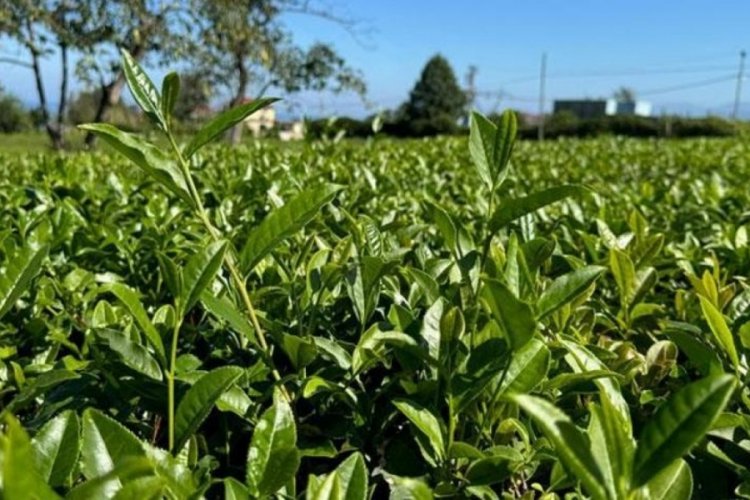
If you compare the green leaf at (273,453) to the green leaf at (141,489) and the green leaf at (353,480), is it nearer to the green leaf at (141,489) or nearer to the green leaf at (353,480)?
the green leaf at (353,480)

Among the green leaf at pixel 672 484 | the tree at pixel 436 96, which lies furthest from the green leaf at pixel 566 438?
the tree at pixel 436 96

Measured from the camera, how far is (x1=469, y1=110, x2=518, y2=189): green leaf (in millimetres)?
1103

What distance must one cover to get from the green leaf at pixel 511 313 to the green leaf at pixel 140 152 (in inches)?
16.2

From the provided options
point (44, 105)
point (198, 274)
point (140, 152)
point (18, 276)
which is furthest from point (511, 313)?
point (44, 105)

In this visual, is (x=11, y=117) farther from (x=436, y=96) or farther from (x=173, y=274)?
(x=173, y=274)

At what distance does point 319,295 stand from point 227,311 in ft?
0.76

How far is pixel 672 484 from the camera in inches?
30.8

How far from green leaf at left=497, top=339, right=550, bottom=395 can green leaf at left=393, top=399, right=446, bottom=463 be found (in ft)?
0.28

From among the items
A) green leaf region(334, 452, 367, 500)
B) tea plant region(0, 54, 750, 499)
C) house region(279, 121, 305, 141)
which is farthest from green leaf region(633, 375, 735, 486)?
house region(279, 121, 305, 141)

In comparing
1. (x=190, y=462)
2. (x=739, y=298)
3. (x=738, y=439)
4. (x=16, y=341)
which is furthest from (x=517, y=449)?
(x=16, y=341)

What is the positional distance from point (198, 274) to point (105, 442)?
24 cm

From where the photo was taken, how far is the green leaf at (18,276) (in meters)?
1.02

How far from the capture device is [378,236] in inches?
56.2

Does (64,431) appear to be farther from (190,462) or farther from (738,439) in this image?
(738,439)
